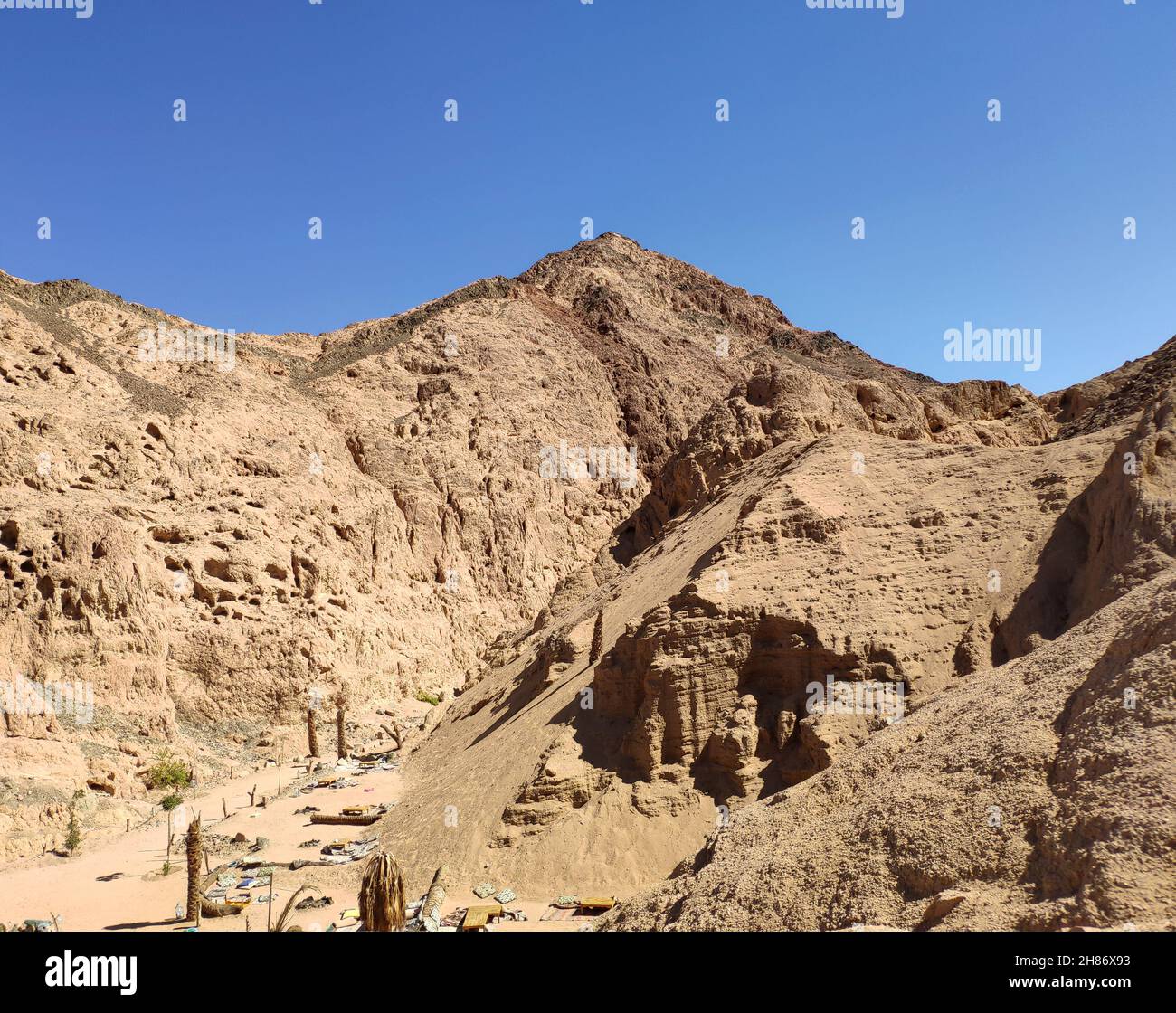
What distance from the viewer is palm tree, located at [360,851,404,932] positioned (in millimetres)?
9406

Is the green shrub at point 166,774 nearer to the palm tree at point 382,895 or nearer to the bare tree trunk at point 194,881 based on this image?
the bare tree trunk at point 194,881

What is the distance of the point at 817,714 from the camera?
468 inches

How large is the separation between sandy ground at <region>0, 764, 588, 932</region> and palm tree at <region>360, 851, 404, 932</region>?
2.38 metres

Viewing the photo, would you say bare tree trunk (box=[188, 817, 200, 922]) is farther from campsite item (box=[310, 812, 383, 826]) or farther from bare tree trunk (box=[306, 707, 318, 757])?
bare tree trunk (box=[306, 707, 318, 757])

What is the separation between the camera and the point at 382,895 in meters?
9.42

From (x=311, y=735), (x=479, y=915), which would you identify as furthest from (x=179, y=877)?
(x=311, y=735)

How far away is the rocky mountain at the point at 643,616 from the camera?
7.37m

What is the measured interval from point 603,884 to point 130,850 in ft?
39.4

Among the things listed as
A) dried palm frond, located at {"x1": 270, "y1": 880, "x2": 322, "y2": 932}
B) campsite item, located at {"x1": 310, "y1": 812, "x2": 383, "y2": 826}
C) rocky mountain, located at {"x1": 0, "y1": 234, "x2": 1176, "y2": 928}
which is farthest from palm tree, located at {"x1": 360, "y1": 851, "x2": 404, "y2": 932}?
campsite item, located at {"x1": 310, "y1": 812, "x2": 383, "y2": 826}

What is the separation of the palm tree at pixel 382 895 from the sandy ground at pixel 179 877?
7.80ft

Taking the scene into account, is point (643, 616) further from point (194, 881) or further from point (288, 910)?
point (194, 881)
